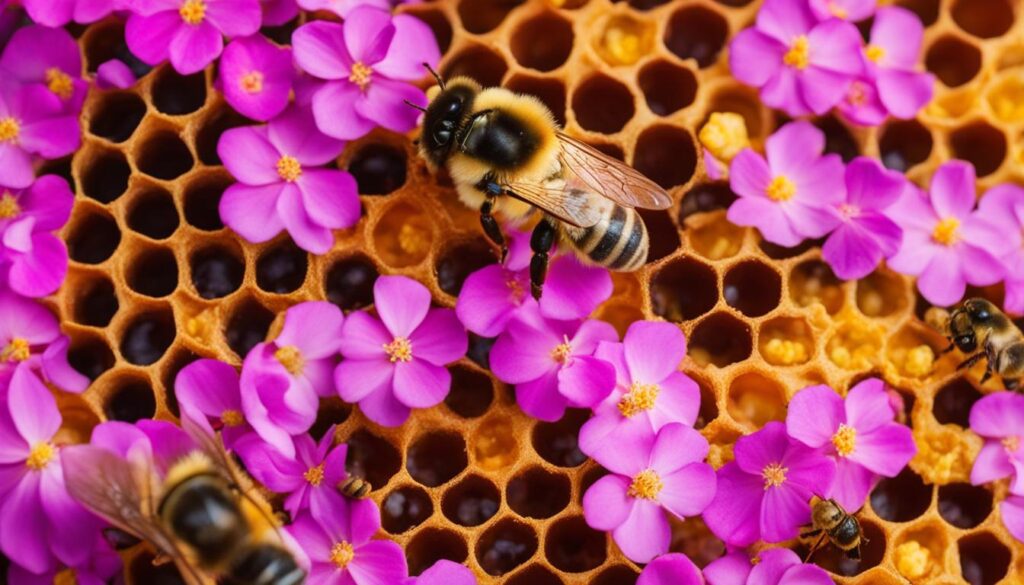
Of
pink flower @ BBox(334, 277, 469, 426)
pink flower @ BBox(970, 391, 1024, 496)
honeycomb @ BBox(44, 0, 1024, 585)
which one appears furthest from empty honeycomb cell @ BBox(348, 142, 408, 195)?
pink flower @ BBox(970, 391, 1024, 496)

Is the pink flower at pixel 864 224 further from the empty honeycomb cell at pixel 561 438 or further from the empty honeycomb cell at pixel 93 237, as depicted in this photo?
the empty honeycomb cell at pixel 93 237

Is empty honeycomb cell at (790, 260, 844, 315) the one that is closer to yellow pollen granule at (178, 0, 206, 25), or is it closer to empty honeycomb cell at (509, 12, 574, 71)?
empty honeycomb cell at (509, 12, 574, 71)

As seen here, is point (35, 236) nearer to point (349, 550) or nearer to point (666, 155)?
point (349, 550)

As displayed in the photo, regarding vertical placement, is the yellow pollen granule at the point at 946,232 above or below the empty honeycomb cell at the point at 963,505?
above

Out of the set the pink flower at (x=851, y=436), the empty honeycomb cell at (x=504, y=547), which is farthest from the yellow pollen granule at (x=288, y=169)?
the pink flower at (x=851, y=436)

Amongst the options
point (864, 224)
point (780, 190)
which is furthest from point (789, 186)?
point (864, 224)

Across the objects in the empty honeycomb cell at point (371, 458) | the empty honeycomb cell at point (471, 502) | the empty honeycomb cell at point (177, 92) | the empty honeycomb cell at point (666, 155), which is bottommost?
the empty honeycomb cell at point (471, 502)

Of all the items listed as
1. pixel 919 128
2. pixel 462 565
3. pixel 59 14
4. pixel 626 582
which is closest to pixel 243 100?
pixel 59 14

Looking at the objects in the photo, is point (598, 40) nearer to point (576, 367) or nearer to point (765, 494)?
point (576, 367)
